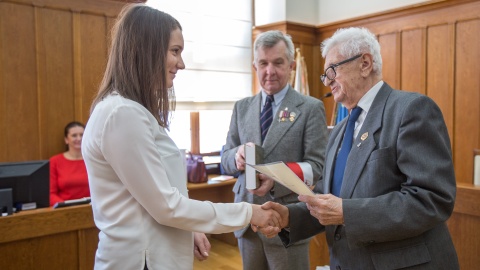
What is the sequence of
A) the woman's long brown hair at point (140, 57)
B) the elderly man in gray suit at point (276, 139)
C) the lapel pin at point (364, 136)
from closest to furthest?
the woman's long brown hair at point (140, 57) < the lapel pin at point (364, 136) < the elderly man in gray suit at point (276, 139)

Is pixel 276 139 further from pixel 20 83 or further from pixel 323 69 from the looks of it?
pixel 323 69

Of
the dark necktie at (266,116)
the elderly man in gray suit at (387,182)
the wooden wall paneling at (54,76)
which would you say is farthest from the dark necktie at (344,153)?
the wooden wall paneling at (54,76)

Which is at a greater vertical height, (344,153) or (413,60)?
(413,60)

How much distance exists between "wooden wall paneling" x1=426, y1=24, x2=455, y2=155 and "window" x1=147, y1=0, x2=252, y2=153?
7.72 ft

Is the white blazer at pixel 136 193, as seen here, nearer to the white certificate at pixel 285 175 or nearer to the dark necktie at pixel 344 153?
the white certificate at pixel 285 175

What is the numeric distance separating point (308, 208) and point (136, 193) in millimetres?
660

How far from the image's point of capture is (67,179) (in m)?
3.93

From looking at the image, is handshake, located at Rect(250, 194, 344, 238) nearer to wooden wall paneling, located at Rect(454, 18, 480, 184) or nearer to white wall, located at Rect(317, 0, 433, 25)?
wooden wall paneling, located at Rect(454, 18, 480, 184)

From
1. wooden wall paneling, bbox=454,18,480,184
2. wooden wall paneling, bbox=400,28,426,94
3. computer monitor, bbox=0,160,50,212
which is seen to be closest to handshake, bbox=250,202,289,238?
computer monitor, bbox=0,160,50,212

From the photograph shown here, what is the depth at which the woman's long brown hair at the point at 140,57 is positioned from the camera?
4.59 ft

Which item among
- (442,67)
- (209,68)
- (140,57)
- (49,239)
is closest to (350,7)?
(442,67)

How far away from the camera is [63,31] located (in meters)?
4.18

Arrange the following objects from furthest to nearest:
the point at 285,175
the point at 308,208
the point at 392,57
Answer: the point at 392,57
the point at 308,208
the point at 285,175

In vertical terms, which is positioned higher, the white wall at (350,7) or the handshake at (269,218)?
the white wall at (350,7)
